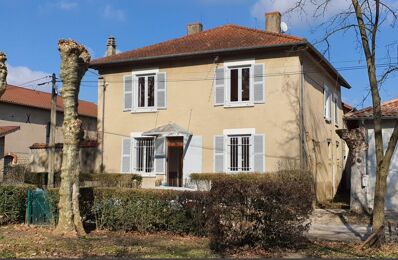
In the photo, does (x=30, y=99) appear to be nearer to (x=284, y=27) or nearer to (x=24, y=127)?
(x=24, y=127)

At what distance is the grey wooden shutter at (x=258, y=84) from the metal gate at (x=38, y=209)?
33.3 feet

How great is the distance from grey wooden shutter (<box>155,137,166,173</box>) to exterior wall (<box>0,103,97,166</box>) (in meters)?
11.5

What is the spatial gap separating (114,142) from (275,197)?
14894mm

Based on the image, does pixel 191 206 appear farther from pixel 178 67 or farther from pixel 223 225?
pixel 178 67

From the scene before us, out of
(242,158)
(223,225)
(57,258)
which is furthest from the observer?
(242,158)

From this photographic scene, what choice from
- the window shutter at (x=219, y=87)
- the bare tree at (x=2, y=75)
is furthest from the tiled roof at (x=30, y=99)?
the bare tree at (x=2, y=75)

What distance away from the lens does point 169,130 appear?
68.9 ft

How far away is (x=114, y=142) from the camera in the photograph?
74.9 feet

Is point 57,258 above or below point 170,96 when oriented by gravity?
below

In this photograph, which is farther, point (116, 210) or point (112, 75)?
point (112, 75)


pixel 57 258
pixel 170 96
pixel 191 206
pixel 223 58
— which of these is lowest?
pixel 57 258

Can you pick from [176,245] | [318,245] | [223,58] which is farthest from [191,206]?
[223,58]

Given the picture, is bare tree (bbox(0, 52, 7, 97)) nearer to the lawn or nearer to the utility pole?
the lawn

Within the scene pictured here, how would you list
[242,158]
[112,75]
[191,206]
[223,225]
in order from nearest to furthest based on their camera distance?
[223,225] < [191,206] < [242,158] < [112,75]
